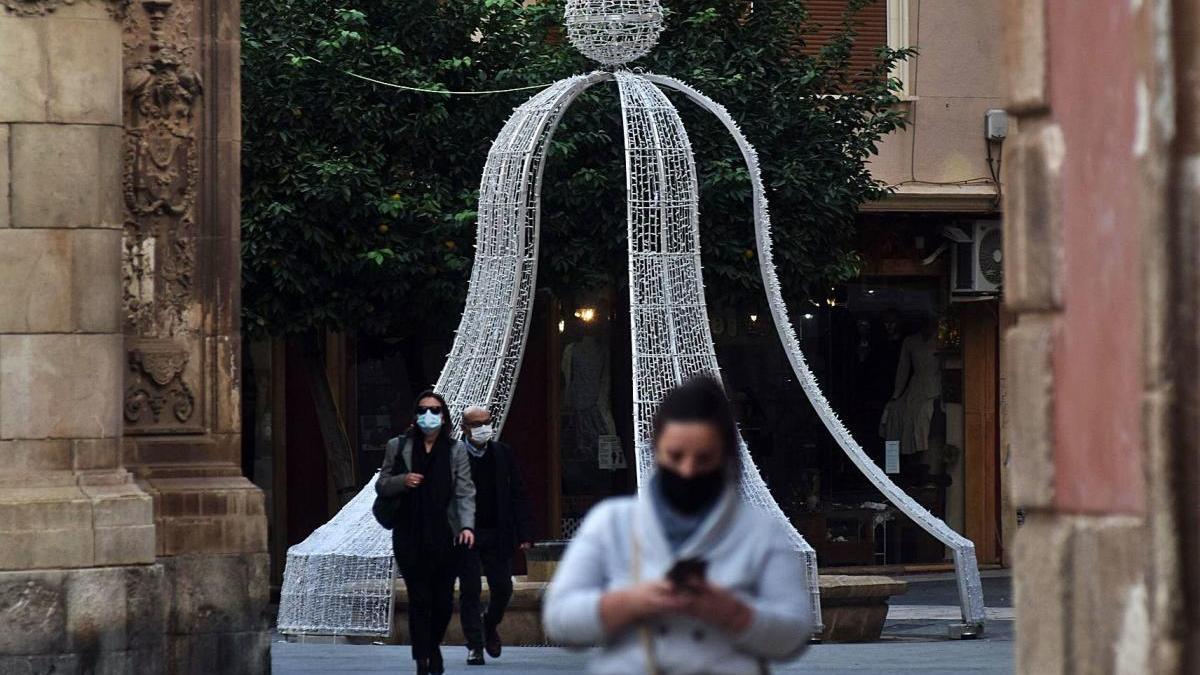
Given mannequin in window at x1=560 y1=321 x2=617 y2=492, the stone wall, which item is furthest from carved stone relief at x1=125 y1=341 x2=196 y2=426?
mannequin in window at x1=560 y1=321 x2=617 y2=492

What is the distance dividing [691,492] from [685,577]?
0.22m

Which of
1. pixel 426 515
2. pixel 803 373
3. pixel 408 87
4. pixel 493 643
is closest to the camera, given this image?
pixel 426 515

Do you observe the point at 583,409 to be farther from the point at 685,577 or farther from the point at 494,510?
the point at 685,577

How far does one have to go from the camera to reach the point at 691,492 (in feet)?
16.5

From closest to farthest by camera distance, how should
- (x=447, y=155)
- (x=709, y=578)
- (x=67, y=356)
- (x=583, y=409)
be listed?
(x=709, y=578) < (x=67, y=356) < (x=447, y=155) < (x=583, y=409)

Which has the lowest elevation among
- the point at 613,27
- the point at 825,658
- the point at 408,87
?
the point at 825,658

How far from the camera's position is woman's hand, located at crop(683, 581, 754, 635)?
15.9ft

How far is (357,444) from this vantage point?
23594mm

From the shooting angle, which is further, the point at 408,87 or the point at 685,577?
the point at 408,87

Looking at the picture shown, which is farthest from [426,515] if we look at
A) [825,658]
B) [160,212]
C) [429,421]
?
[825,658]

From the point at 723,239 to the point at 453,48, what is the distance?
2.70 metres

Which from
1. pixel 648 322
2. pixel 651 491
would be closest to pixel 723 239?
pixel 648 322

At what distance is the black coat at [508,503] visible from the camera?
599 inches

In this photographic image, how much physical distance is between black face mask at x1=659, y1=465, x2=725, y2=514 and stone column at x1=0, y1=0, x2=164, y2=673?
735 cm
